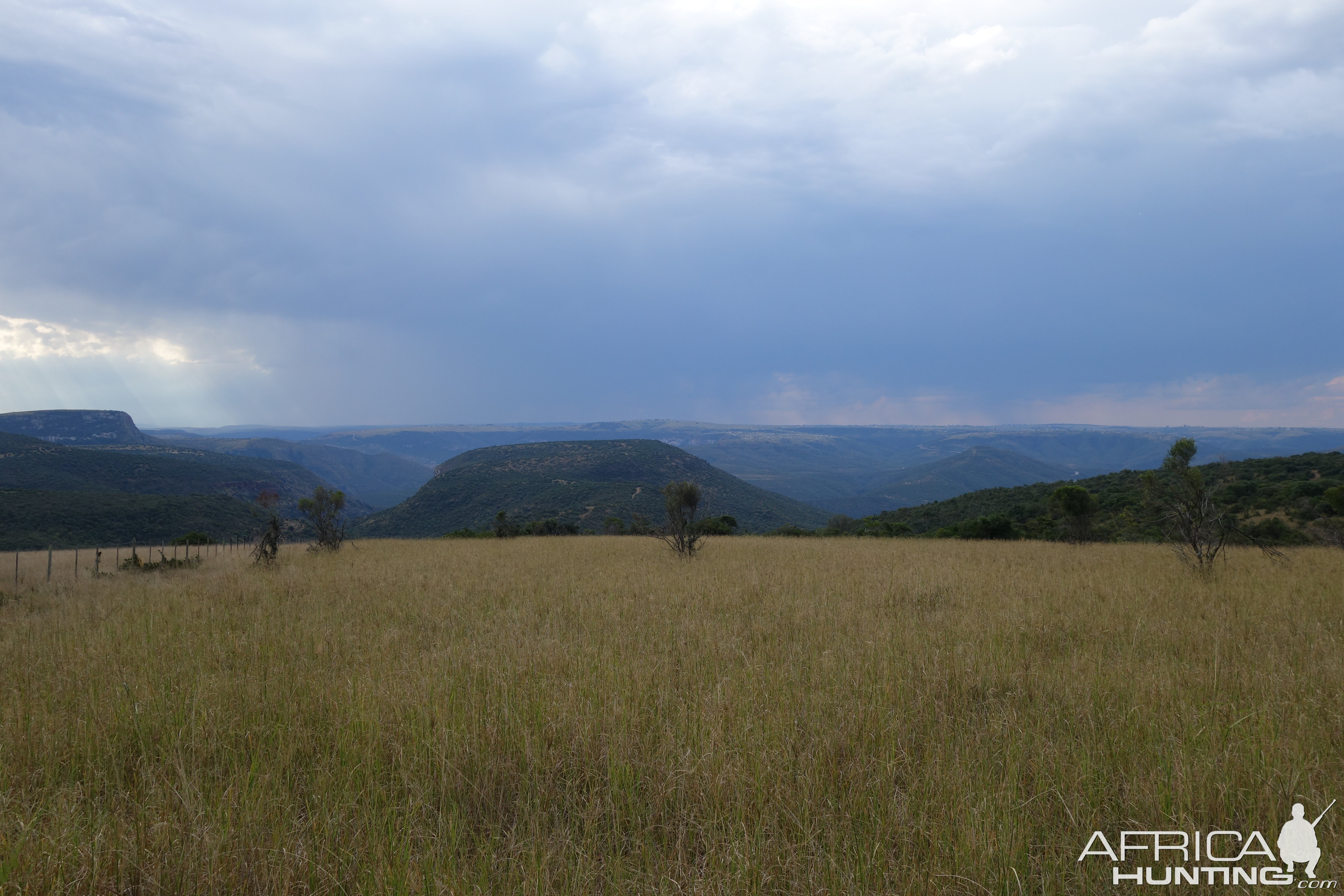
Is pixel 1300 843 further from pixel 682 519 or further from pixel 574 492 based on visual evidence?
pixel 574 492

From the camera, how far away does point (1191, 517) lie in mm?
11156

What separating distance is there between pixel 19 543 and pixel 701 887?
70.6 meters

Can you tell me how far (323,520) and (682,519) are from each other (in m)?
13.6

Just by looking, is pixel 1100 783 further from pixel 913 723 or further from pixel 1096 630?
pixel 1096 630

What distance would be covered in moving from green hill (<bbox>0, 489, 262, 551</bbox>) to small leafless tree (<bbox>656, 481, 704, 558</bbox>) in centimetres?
4898

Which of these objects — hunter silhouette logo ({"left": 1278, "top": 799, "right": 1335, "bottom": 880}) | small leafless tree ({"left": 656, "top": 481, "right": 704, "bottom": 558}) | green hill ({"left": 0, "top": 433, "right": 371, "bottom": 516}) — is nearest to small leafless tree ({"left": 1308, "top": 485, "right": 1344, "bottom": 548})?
small leafless tree ({"left": 656, "top": 481, "right": 704, "bottom": 558})

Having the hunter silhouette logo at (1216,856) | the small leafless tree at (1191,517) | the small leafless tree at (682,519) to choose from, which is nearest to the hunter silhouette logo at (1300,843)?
the hunter silhouette logo at (1216,856)

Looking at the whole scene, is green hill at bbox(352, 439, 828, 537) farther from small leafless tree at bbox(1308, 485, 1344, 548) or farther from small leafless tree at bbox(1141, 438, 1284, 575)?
small leafless tree at bbox(1141, 438, 1284, 575)

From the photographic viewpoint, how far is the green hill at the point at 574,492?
74.1m

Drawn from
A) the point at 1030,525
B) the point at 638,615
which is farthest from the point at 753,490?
the point at 638,615

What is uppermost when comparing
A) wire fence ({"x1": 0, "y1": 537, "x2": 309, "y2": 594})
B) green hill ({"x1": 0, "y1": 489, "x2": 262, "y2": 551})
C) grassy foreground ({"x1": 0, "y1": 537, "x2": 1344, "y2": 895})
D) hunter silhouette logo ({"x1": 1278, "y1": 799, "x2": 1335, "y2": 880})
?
hunter silhouette logo ({"x1": 1278, "y1": 799, "x2": 1335, "y2": 880})

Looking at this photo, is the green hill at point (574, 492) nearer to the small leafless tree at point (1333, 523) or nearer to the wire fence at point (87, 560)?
the wire fence at point (87, 560)

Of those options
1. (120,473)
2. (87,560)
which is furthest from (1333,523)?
(120,473)

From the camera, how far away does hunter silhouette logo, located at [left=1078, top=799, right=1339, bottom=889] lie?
7.76ft
